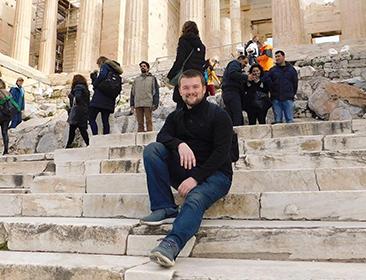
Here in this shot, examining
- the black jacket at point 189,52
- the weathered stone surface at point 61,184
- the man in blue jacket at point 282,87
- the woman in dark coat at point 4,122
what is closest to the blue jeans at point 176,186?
the weathered stone surface at point 61,184

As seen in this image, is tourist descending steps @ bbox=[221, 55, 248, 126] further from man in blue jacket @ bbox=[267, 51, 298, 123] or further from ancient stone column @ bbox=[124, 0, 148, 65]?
ancient stone column @ bbox=[124, 0, 148, 65]

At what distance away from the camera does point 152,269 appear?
8.36ft

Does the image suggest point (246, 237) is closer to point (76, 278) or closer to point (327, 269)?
point (327, 269)

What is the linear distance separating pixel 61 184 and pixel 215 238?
2.58m

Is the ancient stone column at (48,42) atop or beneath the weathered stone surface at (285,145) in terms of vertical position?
atop

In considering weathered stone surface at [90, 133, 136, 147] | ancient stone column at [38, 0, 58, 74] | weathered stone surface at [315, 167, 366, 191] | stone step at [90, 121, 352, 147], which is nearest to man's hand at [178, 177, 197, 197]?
weathered stone surface at [315, 167, 366, 191]

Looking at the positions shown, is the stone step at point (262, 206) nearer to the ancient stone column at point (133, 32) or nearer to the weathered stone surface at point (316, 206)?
the weathered stone surface at point (316, 206)

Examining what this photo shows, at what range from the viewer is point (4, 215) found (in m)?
4.41

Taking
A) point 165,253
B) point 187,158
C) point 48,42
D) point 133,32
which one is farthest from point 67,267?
point 48,42

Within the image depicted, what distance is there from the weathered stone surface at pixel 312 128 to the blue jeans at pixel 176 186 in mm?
2774

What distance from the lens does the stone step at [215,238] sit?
275 centimetres

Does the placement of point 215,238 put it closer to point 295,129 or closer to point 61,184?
point 61,184

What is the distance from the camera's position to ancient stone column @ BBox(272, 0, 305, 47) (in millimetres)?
18984

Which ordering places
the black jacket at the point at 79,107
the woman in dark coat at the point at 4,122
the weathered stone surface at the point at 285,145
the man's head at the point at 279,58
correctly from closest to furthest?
the weathered stone surface at the point at 285,145 < the man's head at the point at 279,58 < the black jacket at the point at 79,107 < the woman in dark coat at the point at 4,122
